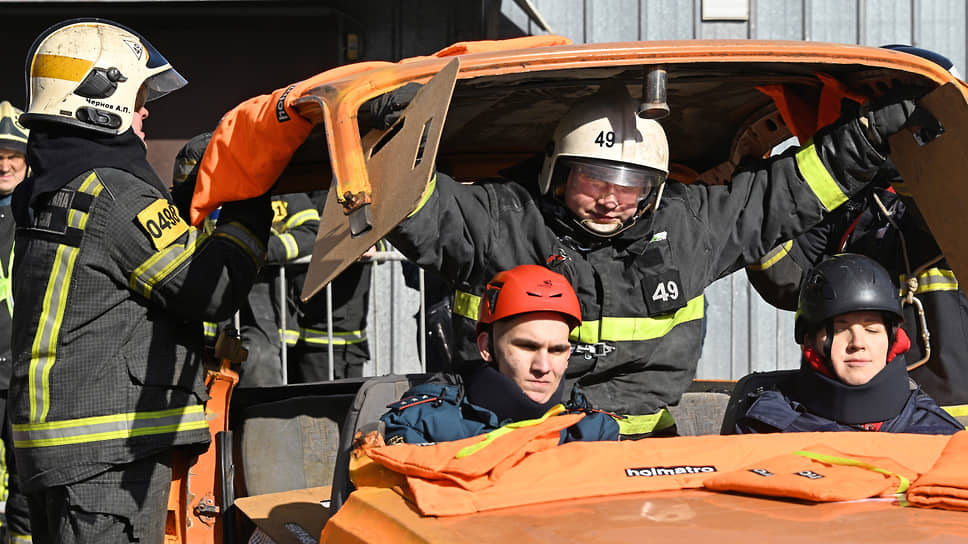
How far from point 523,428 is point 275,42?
674 cm

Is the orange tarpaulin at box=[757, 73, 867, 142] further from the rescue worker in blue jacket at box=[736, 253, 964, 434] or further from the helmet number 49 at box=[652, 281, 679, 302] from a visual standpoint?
the helmet number 49 at box=[652, 281, 679, 302]

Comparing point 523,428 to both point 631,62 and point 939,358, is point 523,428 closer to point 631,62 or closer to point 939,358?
point 631,62

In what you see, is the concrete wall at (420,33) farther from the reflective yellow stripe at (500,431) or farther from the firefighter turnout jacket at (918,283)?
the reflective yellow stripe at (500,431)

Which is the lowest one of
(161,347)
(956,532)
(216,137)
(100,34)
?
(956,532)

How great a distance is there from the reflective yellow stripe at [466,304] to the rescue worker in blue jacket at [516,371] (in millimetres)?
319

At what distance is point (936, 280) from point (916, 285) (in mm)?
108

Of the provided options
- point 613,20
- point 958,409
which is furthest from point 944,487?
point 613,20

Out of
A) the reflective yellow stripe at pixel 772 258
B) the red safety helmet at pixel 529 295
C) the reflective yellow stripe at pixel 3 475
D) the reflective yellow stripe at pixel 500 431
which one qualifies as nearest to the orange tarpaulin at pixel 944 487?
the reflective yellow stripe at pixel 500 431

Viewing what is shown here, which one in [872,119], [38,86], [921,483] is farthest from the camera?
[38,86]

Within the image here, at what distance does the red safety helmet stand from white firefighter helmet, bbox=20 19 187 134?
4.87ft

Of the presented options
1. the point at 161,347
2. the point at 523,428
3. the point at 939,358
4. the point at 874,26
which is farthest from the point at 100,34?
the point at 874,26

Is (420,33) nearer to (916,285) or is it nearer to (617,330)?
(916,285)

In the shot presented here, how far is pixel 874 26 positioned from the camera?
8.95 metres

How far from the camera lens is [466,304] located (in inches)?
146
